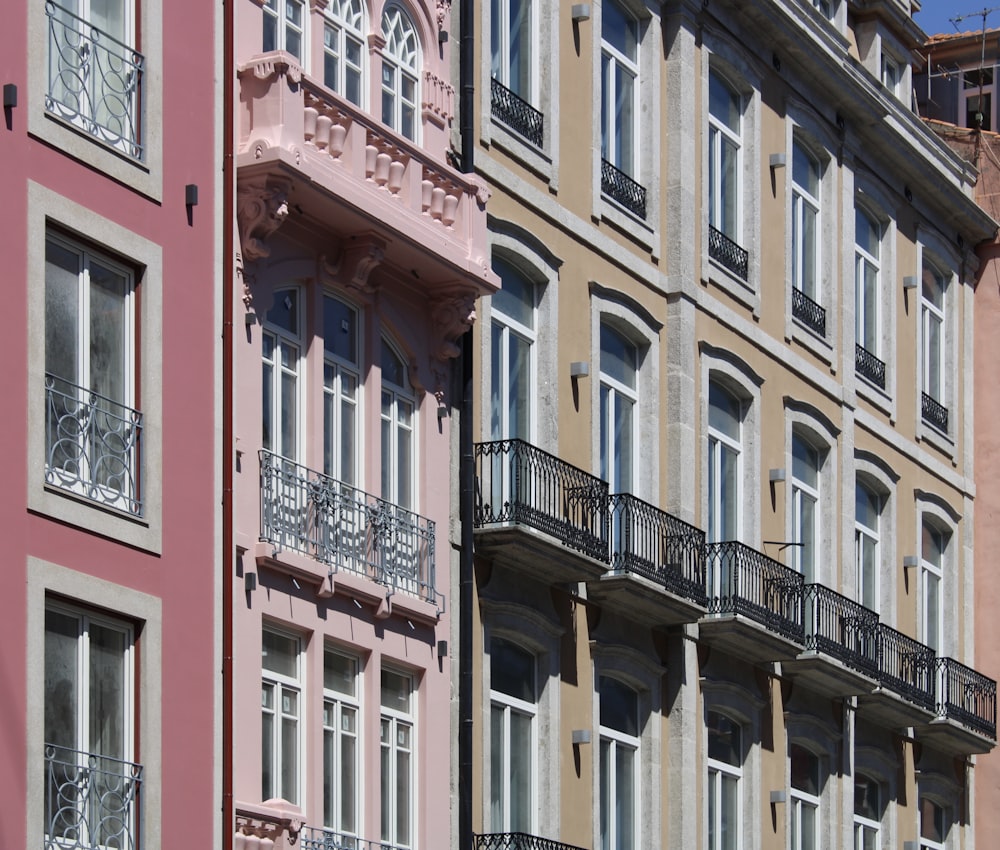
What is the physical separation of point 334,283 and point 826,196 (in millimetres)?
15680

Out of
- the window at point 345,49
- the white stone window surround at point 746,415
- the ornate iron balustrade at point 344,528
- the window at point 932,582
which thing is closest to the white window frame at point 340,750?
the ornate iron balustrade at point 344,528

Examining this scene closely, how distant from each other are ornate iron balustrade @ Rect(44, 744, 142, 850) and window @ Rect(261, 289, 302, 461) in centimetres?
459

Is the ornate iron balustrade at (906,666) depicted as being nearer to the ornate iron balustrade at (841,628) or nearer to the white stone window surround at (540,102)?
the ornate iron balustrade at (841,628)

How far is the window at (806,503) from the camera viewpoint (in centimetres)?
4003

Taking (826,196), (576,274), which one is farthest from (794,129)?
(576,274)

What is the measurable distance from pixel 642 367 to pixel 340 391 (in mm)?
7949

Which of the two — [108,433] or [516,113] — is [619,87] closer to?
[516,113]

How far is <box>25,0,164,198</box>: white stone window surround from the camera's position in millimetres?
23453

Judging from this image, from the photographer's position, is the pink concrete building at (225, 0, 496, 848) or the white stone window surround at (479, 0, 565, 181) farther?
the white stone window surround at (479, 0, 565, 181)

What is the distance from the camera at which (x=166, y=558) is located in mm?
24234

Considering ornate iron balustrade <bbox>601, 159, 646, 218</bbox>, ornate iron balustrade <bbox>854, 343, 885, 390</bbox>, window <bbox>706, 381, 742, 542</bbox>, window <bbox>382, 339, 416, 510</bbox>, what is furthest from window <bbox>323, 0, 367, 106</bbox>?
ornate iron balustrade <bbox>854, 343, 885, 390</bbox>

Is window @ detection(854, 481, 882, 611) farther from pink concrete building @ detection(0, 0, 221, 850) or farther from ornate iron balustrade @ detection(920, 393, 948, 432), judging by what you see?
pink concrete building @ detection(0, 0, 221, 850)

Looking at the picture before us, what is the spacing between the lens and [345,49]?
29.0 meters
